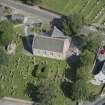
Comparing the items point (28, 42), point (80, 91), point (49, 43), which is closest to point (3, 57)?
point (28, 42)

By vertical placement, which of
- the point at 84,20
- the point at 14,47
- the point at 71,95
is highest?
the point at 84,20

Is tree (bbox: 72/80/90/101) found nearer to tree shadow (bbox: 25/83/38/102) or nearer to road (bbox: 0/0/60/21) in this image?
tree shadow (bbox: 25/83/38/102)

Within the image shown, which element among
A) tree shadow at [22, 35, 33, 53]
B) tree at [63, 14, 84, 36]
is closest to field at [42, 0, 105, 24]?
tree at [63, 14, 84, 36]

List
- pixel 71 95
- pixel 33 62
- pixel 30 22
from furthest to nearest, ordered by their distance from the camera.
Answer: pixel 30 22 → pixel 33 62 → pixel 71 95

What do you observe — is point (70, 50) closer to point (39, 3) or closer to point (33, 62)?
point (33, 62)

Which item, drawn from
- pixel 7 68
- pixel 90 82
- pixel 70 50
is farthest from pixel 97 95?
pixel 7 68
